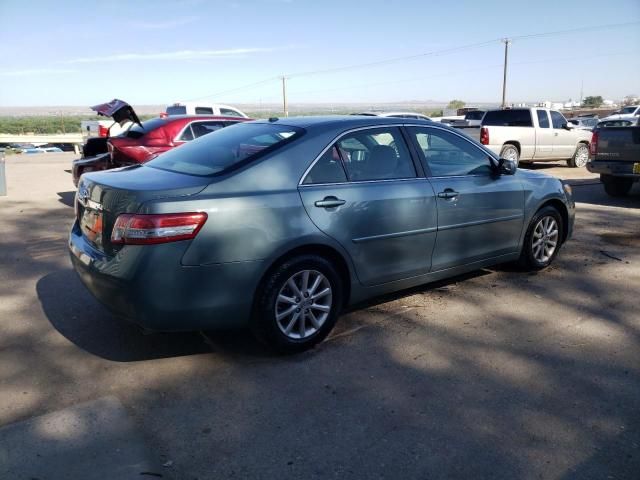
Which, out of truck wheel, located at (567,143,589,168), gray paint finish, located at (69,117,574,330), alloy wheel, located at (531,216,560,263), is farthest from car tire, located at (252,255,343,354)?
truck wheel, located at (567,143,589,168)

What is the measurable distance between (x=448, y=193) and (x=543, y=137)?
41.1 ft

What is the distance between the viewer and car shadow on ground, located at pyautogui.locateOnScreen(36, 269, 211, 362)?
3.87 meters

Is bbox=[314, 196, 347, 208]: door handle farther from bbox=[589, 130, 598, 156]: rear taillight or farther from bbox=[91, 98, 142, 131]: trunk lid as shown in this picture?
bbox=[589, 130, 598, 156]: rear taillight

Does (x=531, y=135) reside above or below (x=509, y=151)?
above

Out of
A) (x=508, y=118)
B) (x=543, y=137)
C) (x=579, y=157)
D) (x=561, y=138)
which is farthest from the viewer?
(x=579, y=157)

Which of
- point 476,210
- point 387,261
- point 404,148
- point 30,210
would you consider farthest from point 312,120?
point 30,210

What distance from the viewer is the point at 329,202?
382cm

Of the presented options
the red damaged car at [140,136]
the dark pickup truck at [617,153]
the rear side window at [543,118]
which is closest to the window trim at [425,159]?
the red damaged car at [140,136]

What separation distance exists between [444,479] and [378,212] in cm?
200

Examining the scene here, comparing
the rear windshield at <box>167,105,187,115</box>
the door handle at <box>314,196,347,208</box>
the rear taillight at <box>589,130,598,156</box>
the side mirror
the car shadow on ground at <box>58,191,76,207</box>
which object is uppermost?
the rear windshield at <box>167,105,187,115</box>

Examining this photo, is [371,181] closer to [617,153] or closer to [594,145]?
[617,153]

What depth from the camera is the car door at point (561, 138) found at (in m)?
16.0

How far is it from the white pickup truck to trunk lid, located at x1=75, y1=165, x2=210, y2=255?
12264 mm

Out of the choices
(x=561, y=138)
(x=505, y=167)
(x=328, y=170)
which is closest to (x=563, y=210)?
(x=505, y=167)
